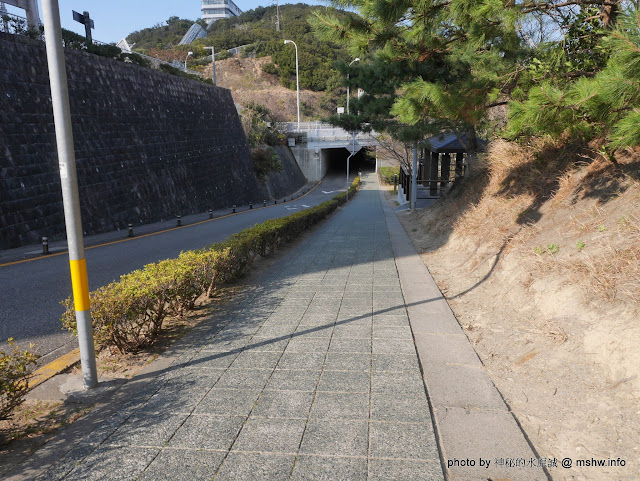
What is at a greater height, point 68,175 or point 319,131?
point 319,131

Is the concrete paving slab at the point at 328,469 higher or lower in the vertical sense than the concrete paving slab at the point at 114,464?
lower

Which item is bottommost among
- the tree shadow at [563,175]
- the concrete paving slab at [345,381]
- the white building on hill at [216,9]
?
the concrete paving slab at [345,381]

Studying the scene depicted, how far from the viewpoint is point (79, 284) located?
370cm

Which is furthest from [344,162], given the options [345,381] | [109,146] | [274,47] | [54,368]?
[345,381]

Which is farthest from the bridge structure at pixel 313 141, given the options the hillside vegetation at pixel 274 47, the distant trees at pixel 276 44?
the hillside vegetation at pixel 274 47

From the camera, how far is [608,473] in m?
2.66

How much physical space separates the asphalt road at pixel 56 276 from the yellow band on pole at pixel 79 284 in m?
1.30

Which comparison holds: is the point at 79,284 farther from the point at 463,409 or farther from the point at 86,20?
the point at 86,20

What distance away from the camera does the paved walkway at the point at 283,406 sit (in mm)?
2738

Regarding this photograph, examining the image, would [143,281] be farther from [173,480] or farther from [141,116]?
[141,116]

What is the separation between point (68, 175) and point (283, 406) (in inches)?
105

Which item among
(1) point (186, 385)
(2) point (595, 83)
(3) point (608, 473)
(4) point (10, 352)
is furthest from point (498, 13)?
(4) point (10, 352)

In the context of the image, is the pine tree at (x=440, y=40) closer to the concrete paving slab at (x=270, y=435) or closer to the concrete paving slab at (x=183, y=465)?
the concrete paving slab at (x=270, y=435)

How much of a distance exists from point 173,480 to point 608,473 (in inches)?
108
